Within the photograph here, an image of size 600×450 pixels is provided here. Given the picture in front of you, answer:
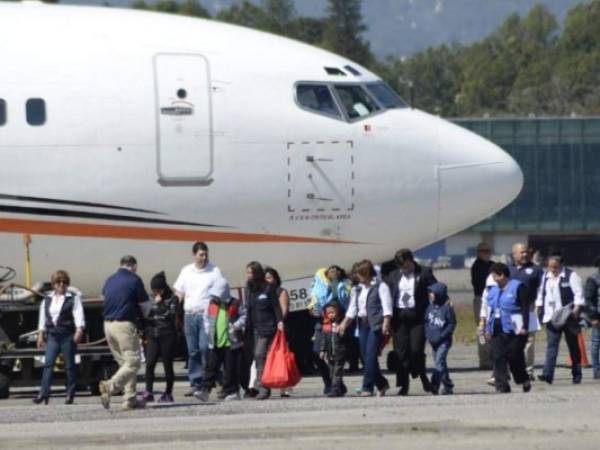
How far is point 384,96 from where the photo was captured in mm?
23766

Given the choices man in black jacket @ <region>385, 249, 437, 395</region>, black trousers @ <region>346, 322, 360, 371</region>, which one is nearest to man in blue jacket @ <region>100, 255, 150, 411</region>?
man in black jacket @ <region>385, 249, 437, 395</region>

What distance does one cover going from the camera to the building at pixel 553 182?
90.6 m

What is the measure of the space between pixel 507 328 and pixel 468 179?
3736 mm

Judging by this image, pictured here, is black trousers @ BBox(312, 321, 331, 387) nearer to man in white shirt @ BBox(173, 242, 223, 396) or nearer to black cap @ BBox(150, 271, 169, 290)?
man in white shirt @ BBox(173, 242, 223, 396)

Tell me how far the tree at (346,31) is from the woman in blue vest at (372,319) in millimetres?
127077

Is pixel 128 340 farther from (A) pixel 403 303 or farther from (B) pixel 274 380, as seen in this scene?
(A) pixel 403 303

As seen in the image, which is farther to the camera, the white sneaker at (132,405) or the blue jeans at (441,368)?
the blue jeans at (441,368)

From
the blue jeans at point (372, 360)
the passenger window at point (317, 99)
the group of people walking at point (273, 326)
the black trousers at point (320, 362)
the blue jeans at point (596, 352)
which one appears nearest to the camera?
the group of people walking at point (273, 326)

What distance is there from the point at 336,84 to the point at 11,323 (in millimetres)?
5187

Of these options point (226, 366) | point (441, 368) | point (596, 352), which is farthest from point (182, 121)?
point (596, 352)

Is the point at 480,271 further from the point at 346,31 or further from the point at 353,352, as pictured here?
the point at 346,31

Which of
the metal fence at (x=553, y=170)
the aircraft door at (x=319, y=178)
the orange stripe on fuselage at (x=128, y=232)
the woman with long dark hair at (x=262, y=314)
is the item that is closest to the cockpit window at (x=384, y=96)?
the aircraft door at (x=319, y=178)

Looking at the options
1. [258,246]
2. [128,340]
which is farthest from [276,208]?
[128,340]

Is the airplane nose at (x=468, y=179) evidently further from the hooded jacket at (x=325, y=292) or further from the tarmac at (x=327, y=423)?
the tarmac at (x=327, y=423)
